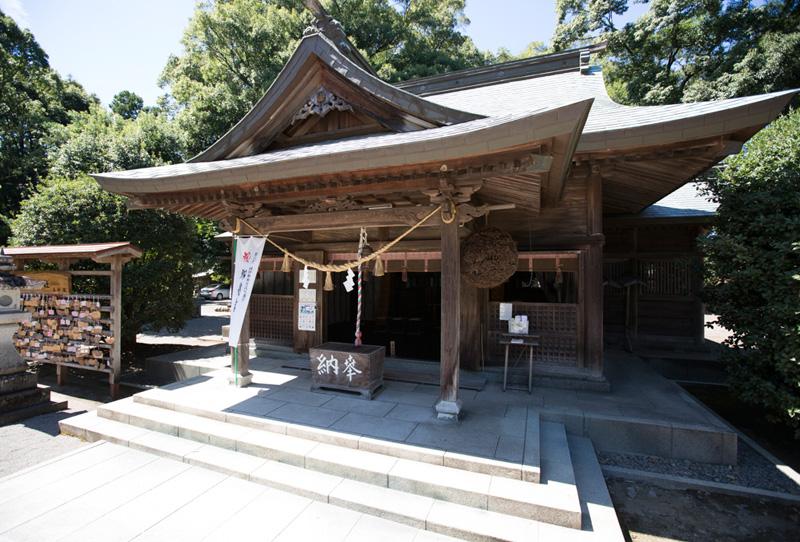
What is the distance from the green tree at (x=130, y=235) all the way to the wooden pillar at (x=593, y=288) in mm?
10026

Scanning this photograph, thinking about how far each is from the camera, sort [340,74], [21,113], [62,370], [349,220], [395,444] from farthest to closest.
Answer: [21,113]
[62,370]
[340,74]
[349,220]
[395,444]

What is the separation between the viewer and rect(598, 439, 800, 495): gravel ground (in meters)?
4.43

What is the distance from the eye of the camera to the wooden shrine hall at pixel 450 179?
4156mm

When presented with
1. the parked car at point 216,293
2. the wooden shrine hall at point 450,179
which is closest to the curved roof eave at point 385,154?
the wooden shrine hall at point 450,179

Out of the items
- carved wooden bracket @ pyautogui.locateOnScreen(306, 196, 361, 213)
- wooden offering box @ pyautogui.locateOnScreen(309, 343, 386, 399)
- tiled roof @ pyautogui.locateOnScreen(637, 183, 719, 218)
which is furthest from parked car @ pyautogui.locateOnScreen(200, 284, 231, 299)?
tiled roof @ pyautogui.locateOnScreen(637, 183, 719, 218)

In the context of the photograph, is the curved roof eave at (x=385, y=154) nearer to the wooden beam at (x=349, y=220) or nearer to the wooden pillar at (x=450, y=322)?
the wooden beam at (x=349, y=220)

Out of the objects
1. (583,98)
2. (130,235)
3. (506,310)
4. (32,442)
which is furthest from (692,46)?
(32,442)

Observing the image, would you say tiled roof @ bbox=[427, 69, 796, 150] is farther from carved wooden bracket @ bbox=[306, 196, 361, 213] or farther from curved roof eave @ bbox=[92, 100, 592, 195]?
carved wooden bracket @ bbox=[306, 196, 361, 213]

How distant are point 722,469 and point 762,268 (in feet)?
9.42

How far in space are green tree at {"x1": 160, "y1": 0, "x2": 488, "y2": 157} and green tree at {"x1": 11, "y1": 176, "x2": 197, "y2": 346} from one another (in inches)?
301

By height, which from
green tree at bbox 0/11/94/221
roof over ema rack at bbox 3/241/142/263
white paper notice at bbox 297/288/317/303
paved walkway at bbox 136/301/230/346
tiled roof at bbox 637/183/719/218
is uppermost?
green tree at bbox 0/11/94/221

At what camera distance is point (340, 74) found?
18.2ft

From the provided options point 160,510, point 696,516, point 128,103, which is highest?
point 128,103

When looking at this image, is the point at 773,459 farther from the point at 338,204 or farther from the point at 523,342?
the point at 338,204
